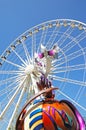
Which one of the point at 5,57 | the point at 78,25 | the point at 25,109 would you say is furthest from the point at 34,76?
the point at 25,109

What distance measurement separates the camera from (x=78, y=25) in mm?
24203

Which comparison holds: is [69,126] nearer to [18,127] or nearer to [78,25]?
[18,127]

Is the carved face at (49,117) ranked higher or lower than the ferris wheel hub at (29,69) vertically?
lower

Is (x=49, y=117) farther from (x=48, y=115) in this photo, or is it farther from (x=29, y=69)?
(x=29, y=69)

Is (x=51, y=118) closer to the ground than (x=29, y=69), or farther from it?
closer to the ground

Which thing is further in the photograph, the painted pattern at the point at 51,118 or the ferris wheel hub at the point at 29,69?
the ferris wheel hub at the point at 29,69

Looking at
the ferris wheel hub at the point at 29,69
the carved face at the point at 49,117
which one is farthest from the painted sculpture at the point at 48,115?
the ferris wheel hub at the point at 29,69

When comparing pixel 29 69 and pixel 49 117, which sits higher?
pixel 29 69

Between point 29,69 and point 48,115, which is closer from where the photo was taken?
point 48,115

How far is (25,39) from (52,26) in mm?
2643

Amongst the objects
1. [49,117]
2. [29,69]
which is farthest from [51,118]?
[29,69]

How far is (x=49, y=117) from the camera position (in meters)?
7.16

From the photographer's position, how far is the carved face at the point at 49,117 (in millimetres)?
7086

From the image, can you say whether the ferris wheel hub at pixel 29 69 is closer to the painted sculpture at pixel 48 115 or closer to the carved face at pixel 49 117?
the painted sculpture at pixel 48 115
